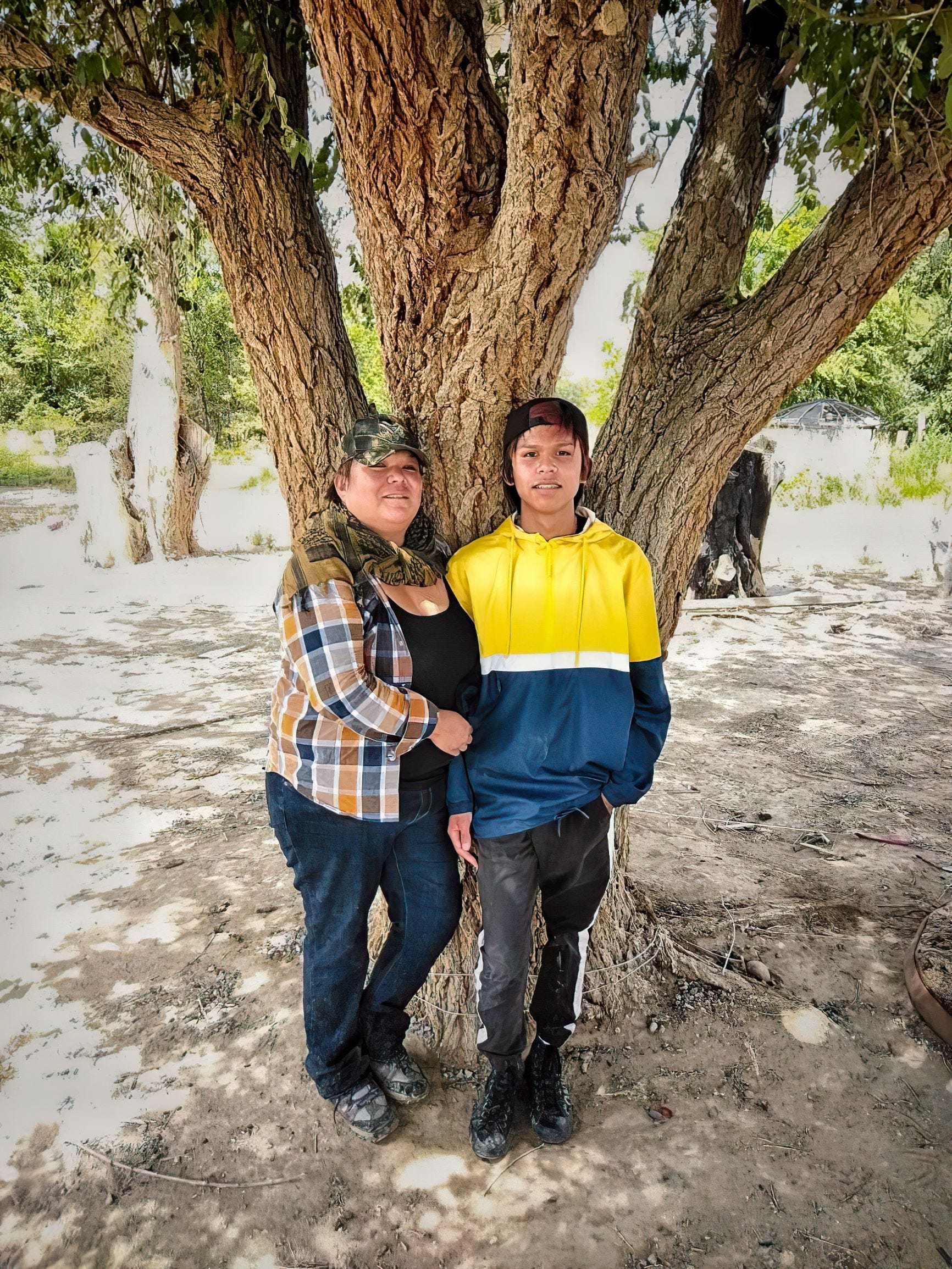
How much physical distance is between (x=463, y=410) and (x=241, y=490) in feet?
47.1

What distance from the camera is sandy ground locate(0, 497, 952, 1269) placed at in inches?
80.8

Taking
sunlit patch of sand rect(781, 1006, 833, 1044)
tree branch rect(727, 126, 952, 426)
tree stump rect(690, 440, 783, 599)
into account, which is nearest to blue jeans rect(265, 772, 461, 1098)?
sunlit patch of sand rect(781, 1006, 833, 1044)

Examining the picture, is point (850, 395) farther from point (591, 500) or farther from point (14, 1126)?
point (14, 1126)

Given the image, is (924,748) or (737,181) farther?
(924,748)

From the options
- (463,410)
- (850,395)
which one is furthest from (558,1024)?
(850,395)

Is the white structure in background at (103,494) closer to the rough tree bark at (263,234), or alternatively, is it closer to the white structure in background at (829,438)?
the rough tree bark at (263,234)

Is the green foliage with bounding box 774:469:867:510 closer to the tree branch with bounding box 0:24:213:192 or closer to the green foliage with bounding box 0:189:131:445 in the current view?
the green foliage with bounding box 0:189:131:445

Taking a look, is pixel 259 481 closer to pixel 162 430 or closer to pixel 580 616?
pixel 162 430

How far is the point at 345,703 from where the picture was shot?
6.26 ft

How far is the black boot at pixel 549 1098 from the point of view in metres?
2.29

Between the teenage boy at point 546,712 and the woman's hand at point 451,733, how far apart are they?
0.09m

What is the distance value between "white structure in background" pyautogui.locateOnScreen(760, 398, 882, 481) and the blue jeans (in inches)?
585

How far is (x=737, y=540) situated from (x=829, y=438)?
6.60m

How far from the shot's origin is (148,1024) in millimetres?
2807
